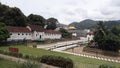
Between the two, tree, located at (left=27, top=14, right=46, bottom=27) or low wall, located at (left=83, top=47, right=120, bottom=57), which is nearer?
low wall, located at (left=83, top=47, right=120, bottom=57)

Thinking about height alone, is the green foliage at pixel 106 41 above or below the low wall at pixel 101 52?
above

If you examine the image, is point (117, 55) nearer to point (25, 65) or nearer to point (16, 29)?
point (16, 29)

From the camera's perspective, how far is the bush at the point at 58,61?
2001 cm

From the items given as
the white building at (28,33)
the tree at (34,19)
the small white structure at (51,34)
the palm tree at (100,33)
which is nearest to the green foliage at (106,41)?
the palm tree at (100,33)

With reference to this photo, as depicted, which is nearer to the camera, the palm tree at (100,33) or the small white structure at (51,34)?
the palm tree at (100,33)

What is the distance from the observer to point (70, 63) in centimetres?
1994

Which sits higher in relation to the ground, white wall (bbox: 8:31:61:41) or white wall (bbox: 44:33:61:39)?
white wall (bbox: 8:31:61:41)

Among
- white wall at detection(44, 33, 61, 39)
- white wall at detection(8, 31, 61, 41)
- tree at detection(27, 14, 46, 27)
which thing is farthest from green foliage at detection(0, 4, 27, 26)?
tree at detection(27, 14, 46, 27)

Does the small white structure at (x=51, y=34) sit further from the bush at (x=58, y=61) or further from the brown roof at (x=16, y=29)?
the bush at (x=58, y=61)

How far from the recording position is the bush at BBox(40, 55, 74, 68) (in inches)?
788

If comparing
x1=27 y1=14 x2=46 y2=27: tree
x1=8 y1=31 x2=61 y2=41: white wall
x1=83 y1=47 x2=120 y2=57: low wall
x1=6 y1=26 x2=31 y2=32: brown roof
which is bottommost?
x1=83 y1=47 x2=120 y2=57: low wall

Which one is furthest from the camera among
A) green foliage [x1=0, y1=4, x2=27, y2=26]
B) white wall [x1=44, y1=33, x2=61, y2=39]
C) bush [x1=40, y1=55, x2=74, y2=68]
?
white wall [x1=44, y1=33, x2=61, y2=39]

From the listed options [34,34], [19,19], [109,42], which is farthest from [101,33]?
[19,19]

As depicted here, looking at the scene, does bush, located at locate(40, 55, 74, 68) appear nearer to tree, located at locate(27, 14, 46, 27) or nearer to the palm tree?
the palm tree
